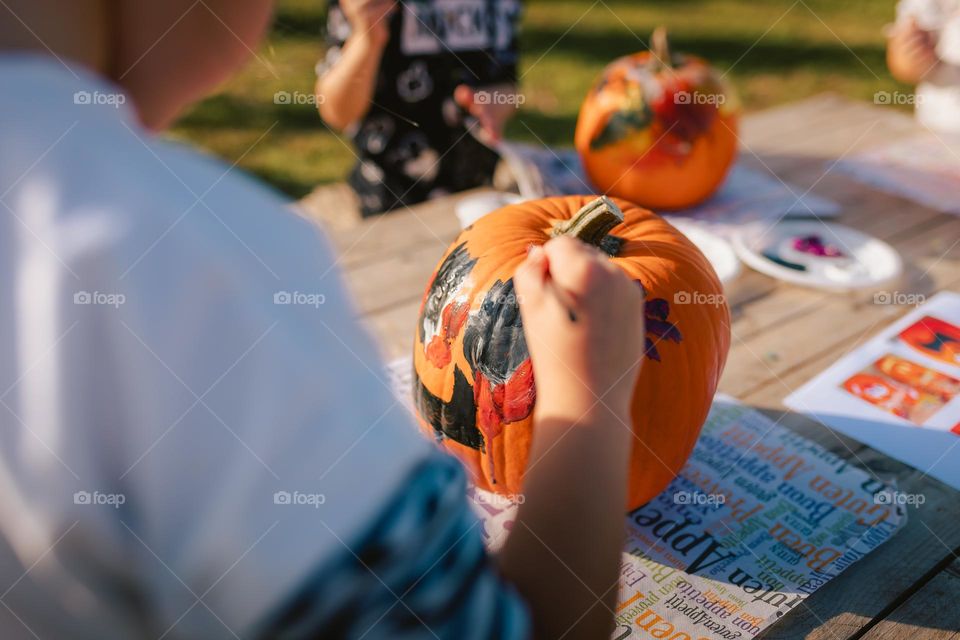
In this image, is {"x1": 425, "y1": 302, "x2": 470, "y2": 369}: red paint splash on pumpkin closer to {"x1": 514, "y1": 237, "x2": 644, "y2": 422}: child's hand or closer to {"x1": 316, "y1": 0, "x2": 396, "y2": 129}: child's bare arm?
{"x1": 514, "y1": 237, "x2": 644, "y2": 422}: child's hand

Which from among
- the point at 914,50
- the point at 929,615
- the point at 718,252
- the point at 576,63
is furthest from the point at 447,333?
the point at 576,63

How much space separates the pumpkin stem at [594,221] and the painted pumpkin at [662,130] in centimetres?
72

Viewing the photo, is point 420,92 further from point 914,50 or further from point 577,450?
point 577,450

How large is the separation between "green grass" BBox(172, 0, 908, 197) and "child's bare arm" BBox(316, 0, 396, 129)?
1.24 meters

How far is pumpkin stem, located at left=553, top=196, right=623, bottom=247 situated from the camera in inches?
35.6

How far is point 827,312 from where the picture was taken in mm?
1365

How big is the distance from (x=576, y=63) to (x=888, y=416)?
3.79 metres

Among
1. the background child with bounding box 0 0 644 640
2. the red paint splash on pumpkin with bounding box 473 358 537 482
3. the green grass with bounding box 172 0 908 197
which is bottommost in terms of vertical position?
the green grass with bounding box 172 0 908 197

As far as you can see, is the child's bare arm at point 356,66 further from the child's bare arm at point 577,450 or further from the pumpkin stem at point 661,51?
the child's bare arm at point 577,450

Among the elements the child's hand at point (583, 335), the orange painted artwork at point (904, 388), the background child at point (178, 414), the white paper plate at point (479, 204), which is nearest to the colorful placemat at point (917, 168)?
the orange painted artwork at point (904, 388)

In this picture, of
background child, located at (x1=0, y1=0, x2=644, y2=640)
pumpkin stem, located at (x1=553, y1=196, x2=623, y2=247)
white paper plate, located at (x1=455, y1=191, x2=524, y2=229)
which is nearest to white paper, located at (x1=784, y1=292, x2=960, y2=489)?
pumpkin stem, located at (x1=553, y1=196, x2=623, y2=247)

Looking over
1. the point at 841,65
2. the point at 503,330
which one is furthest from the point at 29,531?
the point at 841,65

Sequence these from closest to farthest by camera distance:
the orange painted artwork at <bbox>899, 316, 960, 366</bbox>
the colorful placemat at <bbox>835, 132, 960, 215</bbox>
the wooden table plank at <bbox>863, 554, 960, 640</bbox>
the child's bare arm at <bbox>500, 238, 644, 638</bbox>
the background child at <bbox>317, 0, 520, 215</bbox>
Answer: the child's bare arm at <bbox>500, 238, 644, 638</bbox>
the wooden table plank at <bbox>863, 554, 960, 640</bbox>
the orange painted artwork at <bbox>899, 316, 960, 366</bbox>
the colorful placemat at <bbox>835, 132, 960, 215</bbox>
the background child at <bbox>317, 0, 520, 215</bbox>

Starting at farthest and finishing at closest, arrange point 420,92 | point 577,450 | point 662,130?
point 420,92 → point 662,130 → point 577,450
